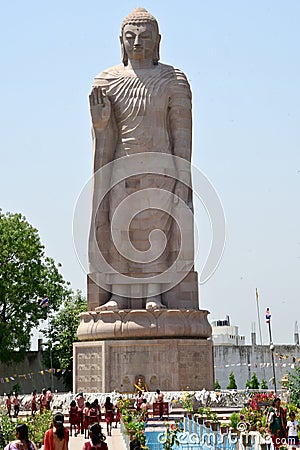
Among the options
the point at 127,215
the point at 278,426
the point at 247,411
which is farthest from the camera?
the point at 127,215

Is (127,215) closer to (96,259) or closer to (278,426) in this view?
(96,259)

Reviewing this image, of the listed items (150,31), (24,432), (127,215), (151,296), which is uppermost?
(150,31)

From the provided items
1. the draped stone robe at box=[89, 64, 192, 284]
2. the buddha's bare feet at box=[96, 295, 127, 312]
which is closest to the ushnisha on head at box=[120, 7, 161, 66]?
the draped stone robe at box=[89, 64, 192, 284]

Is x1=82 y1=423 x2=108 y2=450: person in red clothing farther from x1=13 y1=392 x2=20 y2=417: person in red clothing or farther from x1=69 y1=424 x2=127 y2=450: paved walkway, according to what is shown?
x1=13 y1=392 x2=20 y2=417: person in red clothing

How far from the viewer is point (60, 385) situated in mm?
37250

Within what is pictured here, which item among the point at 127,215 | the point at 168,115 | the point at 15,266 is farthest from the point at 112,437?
the point at 15,266

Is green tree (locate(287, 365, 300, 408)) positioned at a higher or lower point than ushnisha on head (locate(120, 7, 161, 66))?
lower

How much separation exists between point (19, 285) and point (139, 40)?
11.8 meters

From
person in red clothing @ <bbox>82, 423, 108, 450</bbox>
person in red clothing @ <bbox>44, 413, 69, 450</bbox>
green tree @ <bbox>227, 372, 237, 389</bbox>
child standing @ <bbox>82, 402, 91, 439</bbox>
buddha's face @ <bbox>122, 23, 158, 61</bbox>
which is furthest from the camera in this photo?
green tree @ <bbox>227, 372, 237, 389</bbox>

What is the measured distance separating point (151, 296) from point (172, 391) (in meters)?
2.70

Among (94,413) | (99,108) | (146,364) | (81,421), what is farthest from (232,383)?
(94,413)

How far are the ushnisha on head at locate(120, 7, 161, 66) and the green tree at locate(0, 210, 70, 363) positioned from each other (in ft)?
33.6

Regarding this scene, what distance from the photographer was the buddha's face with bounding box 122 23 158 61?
2508cm

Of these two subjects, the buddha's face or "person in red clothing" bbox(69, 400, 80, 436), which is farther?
the buddha's face
